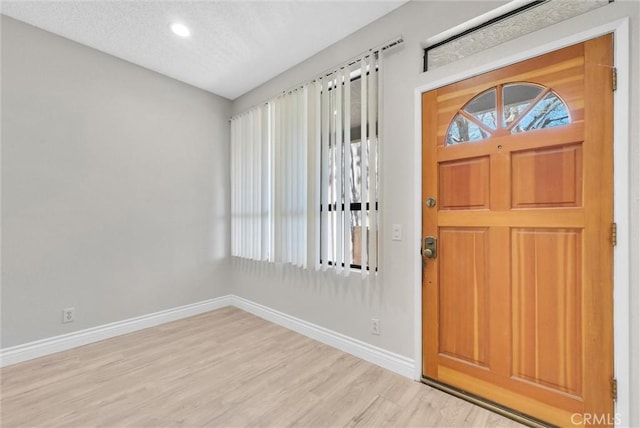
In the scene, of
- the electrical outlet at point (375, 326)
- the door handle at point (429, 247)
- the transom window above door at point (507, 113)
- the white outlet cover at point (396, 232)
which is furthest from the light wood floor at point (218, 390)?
the transom window above door at point (507, 113)

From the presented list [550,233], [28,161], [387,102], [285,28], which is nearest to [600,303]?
[550,233]

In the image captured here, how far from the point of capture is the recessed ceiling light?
2344 millimetres

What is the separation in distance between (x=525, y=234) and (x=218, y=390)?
230 cm

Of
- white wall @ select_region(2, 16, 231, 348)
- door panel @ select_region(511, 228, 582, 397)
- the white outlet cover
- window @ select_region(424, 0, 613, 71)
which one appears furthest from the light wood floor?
Answer: window @ select_region(424, 0, 613, 71)

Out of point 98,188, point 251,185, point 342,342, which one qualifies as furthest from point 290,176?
point 98,188

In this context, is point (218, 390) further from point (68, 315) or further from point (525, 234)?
point (525, 234)

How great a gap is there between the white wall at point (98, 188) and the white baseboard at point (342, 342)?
3.23ft

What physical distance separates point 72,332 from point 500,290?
367 cm

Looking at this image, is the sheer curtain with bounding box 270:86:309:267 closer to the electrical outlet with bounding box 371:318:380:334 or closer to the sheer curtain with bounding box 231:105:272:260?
the sheer curtain with bounding box 231:105:272:260

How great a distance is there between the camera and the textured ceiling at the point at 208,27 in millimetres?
2129

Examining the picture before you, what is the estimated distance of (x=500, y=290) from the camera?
1.71 meters

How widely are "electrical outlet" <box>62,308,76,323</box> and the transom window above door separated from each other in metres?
3.62

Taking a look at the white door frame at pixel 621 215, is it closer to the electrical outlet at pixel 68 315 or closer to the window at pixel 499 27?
the window at pixel 499 27

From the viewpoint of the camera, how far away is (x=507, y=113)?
1688 millimetres
